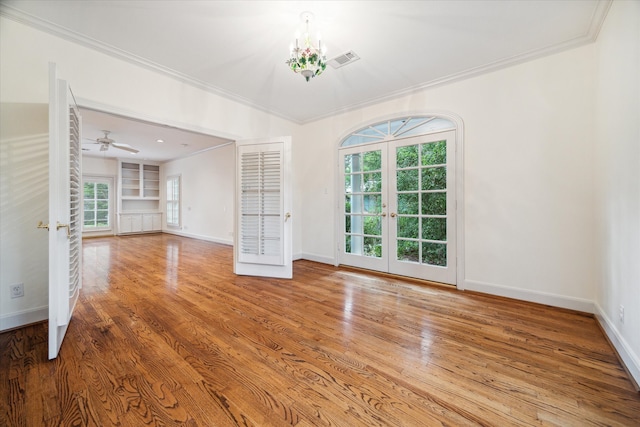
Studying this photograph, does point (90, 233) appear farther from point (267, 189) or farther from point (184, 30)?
point (184, 30)

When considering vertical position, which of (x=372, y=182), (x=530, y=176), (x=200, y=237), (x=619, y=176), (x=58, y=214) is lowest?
(x=200, y=237)

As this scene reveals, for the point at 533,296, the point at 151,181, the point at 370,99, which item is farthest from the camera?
the point at 151,181

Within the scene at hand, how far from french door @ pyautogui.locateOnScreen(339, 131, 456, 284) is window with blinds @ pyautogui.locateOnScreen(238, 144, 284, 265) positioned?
1.21 meters

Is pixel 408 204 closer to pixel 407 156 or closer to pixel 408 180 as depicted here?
pixel 408 180

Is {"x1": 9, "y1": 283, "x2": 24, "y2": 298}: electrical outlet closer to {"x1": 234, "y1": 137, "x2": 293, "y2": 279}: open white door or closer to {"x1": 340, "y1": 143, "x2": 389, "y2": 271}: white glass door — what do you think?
{"x1": 234, "y1": 137, "x2": 293, "y2": 279}: open white door

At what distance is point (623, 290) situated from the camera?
1.82m

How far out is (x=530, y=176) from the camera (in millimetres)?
2781

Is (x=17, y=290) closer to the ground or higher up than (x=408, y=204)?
closer to the ground

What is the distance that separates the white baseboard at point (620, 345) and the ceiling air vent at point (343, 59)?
3384mm

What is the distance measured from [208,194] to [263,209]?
429 centimetres

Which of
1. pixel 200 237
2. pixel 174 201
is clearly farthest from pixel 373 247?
pixel 174 201

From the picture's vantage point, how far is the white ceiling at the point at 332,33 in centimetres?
210

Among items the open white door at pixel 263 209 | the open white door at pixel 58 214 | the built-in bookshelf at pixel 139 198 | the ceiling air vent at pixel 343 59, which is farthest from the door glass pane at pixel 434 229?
the built-in bookshelf at pixel 139 198

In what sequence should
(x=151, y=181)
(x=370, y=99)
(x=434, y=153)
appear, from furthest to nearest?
1. (x=151, y=181)
2. (x=370, y=99)
3. (x=434, y=153)
